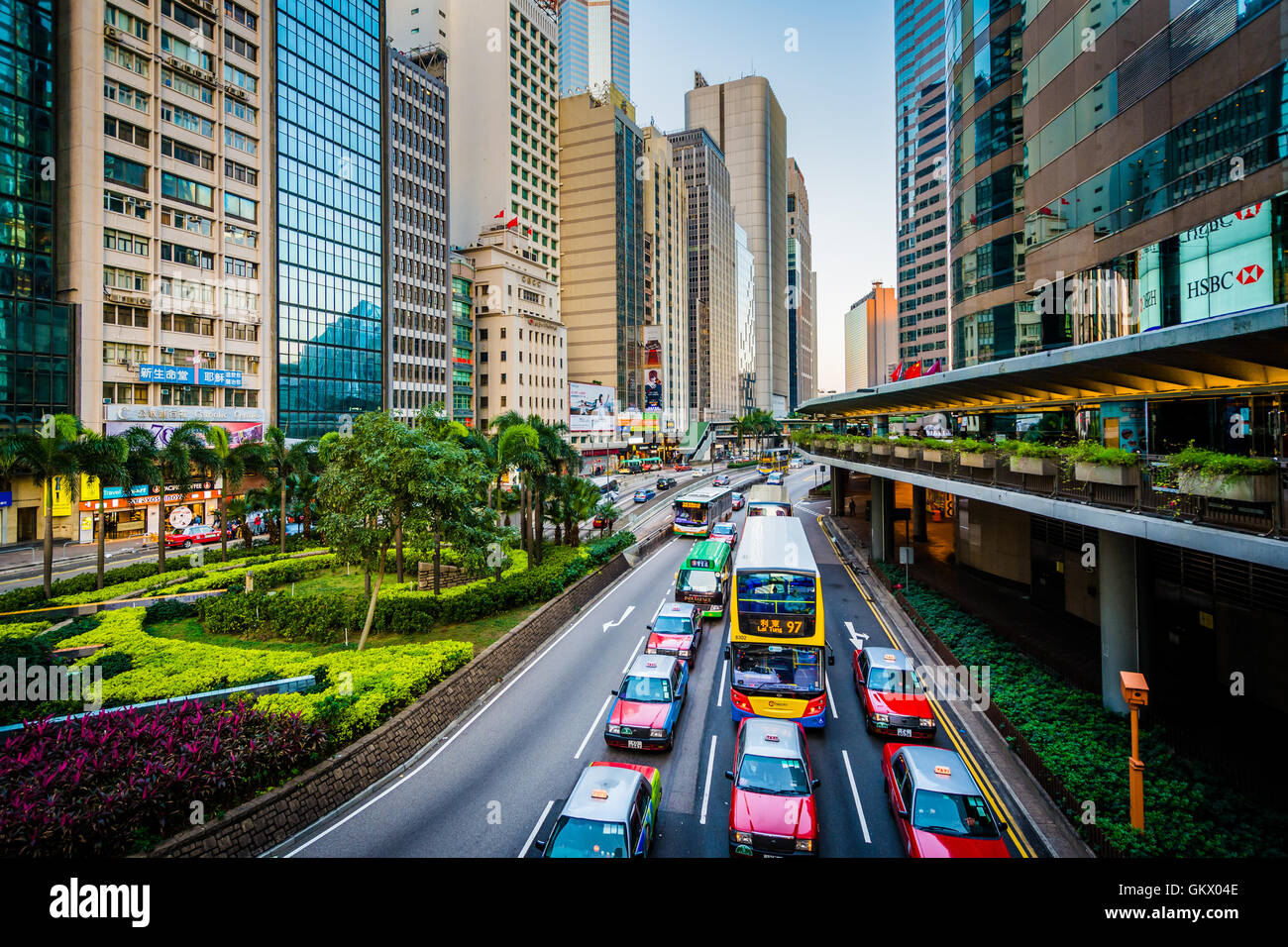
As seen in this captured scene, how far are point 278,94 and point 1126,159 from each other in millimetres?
67134

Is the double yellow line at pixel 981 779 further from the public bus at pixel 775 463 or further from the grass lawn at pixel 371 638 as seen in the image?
the public bus at pixel 775 463

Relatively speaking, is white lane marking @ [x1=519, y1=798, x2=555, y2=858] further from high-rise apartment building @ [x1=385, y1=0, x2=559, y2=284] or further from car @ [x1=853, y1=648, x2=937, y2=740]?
high-rise apartment building @ [x1=385, y1=0, x2=559, y2=284]

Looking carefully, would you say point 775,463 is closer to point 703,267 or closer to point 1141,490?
point 703,267

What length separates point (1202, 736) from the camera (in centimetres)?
1409

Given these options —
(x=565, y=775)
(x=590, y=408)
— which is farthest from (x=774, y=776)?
(x=590, y=408)

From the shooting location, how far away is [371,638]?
827 inches

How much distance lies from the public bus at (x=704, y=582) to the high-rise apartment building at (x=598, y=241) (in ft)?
289

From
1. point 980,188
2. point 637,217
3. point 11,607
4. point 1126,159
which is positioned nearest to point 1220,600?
point 1126,159

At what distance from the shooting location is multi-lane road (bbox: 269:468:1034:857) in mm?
11410

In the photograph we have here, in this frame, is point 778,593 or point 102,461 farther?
point 102,461

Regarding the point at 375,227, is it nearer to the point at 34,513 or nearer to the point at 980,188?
the point at 34,513

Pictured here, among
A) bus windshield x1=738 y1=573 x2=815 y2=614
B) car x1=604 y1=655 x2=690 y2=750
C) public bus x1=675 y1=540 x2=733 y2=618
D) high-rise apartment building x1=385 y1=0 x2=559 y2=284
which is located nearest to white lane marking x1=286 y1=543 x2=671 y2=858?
car x1=604 y1=655 x2=690 y2=750

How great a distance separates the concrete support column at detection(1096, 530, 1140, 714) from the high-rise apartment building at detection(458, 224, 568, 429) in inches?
3077

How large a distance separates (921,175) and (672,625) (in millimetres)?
114157
